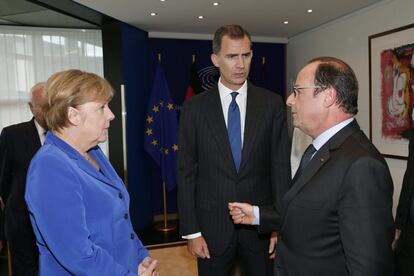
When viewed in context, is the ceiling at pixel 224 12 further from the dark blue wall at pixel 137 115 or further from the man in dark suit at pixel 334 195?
the man in dark suit at pixel 334 195

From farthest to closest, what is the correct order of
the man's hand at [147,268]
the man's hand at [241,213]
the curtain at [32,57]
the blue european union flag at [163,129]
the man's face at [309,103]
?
the blue european union flag at [163,129]
the curtain at [32,57]
the man's hand at [241,213]
the man's hand at [147,268]
the man's face at [309,103]

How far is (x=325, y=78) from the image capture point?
134cm

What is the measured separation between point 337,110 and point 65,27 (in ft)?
15.5

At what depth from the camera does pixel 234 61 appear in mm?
1971

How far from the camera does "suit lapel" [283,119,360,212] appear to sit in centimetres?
128

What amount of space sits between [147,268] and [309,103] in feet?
3.07

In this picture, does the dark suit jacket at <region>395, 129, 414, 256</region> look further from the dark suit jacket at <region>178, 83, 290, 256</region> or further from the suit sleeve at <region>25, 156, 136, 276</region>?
the suit sleeve at <region>25, 156, 136, 276</region>

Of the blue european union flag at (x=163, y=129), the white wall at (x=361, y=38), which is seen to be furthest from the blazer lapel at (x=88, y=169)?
the blue european union flag at (x=163, y=129)

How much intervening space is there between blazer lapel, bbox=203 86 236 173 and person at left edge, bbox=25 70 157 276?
64 cm

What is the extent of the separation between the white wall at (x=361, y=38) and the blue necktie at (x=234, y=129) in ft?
9.10

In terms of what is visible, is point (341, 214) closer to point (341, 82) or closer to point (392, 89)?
point (341, 82)

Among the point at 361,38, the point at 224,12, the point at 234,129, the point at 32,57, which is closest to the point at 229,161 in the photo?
the point at 234,129

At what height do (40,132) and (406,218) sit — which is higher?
(40,132)

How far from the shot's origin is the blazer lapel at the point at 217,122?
6.26ft
